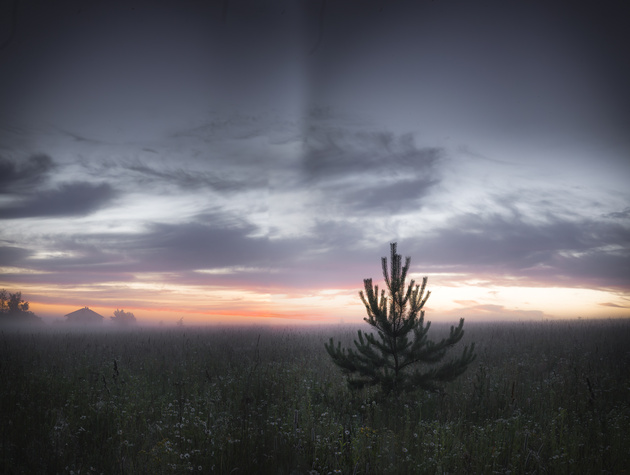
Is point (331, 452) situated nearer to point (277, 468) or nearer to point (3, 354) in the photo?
point (277, 468)

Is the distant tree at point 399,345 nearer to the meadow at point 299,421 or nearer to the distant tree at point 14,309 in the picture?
the meadow at point 299,421

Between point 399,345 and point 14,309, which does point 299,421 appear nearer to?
point 399,345

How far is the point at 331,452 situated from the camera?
536 cm

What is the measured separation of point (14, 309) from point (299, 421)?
58.3 meters

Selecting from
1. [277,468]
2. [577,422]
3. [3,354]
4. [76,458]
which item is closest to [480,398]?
[577,422]

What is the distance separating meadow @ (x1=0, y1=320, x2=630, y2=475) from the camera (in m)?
5.37

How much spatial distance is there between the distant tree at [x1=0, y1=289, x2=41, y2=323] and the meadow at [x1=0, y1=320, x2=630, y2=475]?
45562mm

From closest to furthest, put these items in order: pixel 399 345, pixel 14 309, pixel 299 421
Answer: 1. pixel 299 421
2. pixel 399 345
3. pixel 14 309

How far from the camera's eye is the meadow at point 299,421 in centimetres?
537

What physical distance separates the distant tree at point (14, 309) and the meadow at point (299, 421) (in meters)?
45.6

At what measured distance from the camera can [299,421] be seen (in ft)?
22.3

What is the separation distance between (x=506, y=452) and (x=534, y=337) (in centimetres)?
1552

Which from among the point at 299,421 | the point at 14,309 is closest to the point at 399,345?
Answer: the point at 299,421

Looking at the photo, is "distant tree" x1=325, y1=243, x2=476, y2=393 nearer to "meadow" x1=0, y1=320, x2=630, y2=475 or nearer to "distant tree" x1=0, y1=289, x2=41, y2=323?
"meadow" x1=0, y1=320, x2=630, y2=475
